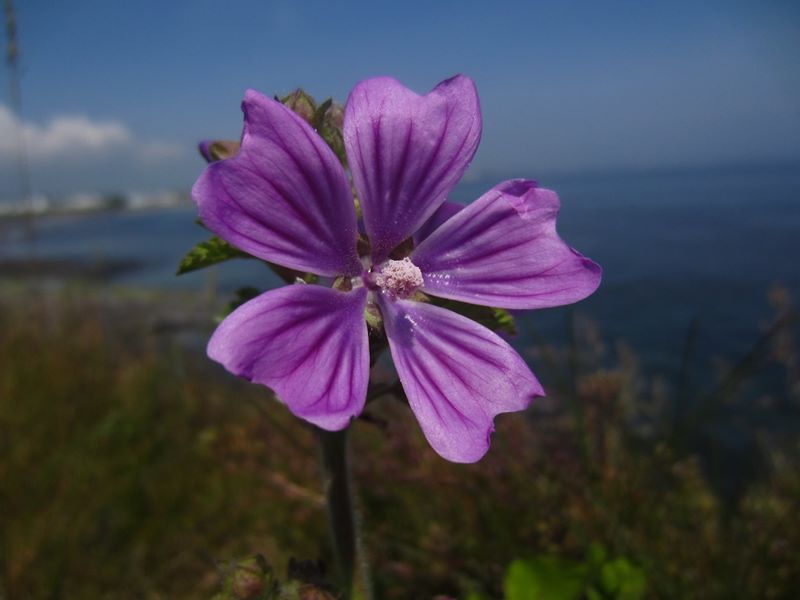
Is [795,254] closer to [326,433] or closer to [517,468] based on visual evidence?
[517,468]

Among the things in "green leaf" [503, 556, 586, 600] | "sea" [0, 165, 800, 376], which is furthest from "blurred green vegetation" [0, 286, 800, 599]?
"sea" [0, 165, 800, 376]

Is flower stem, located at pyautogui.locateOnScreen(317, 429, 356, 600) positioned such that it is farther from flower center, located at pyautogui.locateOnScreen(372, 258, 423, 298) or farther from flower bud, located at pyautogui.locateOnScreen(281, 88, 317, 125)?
flower bud, located at pyautogui.locateOnScreen(281, 88, 317, 125)

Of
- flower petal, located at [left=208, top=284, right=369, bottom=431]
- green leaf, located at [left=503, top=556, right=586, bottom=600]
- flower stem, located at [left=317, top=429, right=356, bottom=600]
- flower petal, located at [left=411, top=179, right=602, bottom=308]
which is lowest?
green leaf, located at [left=503, top=556, right=586, bottom=600]

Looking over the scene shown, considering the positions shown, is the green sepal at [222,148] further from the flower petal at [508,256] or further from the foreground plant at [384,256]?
the flower petal at [508,256]

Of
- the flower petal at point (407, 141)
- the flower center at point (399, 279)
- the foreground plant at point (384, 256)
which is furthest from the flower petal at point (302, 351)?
the flower petal at point (407, 141)

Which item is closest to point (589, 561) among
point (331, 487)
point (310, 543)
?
point (331, 487)

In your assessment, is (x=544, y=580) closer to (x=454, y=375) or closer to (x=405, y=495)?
(x=454, y=375)

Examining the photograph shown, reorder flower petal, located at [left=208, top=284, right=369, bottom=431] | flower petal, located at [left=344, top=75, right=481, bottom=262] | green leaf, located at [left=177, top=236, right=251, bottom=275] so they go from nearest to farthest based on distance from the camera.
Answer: flower petal, located at [left=208, top=284, right=369, bottom=431] → flower petal, located at [left=344, top=75, right=481, bottom=262] → green leaf, located at [left=177, top=236, right=251, bottom=275]
